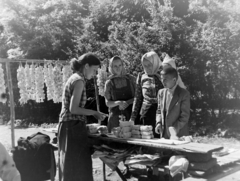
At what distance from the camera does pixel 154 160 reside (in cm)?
316

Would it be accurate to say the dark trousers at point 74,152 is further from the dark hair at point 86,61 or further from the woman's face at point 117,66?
the woman's face at point 117,66

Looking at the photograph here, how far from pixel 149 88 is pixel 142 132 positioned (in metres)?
0.90

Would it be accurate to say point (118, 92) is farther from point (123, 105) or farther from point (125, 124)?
point (125, 124)

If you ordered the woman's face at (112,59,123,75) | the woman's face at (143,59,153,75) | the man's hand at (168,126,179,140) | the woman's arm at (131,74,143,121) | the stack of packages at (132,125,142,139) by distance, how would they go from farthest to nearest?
the woman's face at (112,59,123,75) < the woman's arm at (131,74,143,121) < the woman's face at (143,59,153,75) < the stack of packages at (132,125,142,139) < the man's hand at (168,126,179,140)

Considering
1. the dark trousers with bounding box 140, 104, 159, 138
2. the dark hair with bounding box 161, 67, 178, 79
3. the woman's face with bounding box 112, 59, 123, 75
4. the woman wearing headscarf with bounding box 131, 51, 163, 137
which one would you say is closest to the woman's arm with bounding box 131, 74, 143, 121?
the woman wearing headscarf with bounding box 131, 51, 163, 137

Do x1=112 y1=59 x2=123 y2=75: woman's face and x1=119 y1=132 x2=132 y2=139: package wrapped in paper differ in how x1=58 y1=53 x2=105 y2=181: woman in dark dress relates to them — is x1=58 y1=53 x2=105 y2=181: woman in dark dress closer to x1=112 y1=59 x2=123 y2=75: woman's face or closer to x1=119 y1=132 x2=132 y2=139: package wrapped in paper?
x1=119 y1=132 x2=132 y2=139: package wrapped in paper

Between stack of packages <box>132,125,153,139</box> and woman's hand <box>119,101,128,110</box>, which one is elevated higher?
woman's hand <box>119,101,128,110</box>

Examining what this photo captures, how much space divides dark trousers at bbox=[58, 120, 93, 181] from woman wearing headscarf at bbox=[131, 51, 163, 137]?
1.05 m

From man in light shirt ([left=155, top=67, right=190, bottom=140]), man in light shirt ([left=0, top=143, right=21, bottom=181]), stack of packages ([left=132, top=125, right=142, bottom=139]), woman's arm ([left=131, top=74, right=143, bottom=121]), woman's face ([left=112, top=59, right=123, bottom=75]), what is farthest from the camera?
woman's face ([left=112, top=59, right=123, bottom=75])

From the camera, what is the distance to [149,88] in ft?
13.6

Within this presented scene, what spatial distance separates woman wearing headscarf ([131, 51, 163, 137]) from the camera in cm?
413

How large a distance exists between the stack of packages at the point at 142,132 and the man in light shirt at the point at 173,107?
0.23 m

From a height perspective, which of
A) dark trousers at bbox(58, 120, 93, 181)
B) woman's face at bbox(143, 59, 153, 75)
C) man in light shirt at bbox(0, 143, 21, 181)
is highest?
woman's face at bbox(143, 59, 153, 75)

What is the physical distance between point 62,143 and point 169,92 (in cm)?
141
